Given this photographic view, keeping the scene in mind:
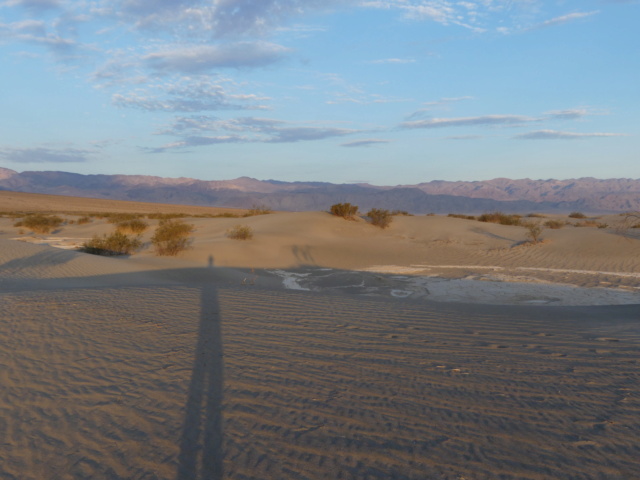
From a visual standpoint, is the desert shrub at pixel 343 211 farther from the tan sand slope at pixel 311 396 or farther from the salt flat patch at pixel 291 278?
the tan sand slope at pixel 311 396

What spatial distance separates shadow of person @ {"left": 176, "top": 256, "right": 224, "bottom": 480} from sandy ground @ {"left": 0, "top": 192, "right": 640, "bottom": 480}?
0.06 ft

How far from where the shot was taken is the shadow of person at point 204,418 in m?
3.69

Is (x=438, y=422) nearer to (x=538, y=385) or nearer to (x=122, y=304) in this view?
(x=538, y=385)

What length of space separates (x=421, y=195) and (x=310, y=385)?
135887 millimetres

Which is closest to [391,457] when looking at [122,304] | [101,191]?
[122,304]

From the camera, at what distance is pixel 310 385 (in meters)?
5.38

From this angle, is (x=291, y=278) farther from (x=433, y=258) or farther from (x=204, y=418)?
(x=204, y=418)

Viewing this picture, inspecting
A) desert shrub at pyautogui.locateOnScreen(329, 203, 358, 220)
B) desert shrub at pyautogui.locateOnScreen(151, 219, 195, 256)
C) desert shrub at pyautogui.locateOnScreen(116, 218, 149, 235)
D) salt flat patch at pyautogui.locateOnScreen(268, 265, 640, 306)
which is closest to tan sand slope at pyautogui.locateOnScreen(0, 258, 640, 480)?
salt flat patch at pyautogui.locateOnScreen(268, 265, 640, 306)

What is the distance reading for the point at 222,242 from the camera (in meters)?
24.1

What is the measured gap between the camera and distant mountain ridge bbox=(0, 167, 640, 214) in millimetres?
124938

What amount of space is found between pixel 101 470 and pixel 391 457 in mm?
2150

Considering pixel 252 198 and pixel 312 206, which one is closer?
pixel 312 206

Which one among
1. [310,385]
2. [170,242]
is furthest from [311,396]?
[170,242]

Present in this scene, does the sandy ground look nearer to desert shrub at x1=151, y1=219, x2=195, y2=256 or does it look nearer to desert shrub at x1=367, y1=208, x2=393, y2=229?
desert shrub at x1=151, y1=219, x2=195, y2=256
